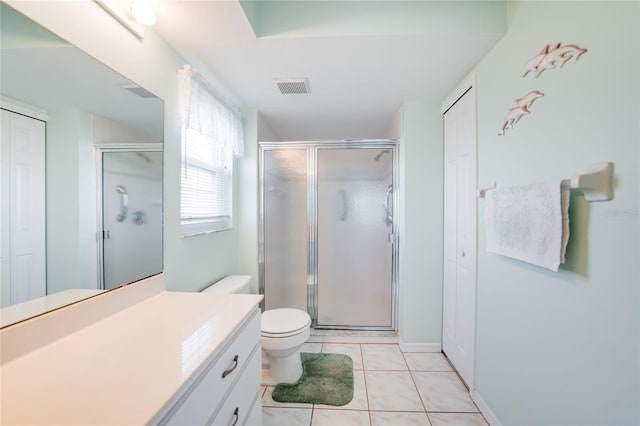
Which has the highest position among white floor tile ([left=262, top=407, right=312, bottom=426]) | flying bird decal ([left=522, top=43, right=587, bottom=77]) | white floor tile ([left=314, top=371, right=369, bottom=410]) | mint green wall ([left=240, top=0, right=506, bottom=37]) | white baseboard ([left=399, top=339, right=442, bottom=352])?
mint green wall ([left=240, top=0, right=506, bottom=37])

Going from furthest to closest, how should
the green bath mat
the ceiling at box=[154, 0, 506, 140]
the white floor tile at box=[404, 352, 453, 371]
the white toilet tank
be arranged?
the white floor tile at box=[404, 352, 453, 371] → the white toilet tank → the green bath mat → the ceiling at box=[154, 0, 506, 140]

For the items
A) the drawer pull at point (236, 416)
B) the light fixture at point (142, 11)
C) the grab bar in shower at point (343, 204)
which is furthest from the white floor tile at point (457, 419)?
the light fixture at point (142, 11)

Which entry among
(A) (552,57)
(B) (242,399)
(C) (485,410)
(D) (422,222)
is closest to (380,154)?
(D) (422,222)

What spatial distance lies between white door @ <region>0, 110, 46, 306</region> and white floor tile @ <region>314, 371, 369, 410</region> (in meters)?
1.62

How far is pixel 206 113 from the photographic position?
1685 millimetres

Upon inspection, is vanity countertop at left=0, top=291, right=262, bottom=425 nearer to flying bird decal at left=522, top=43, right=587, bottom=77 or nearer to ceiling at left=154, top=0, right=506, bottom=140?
ceiling at left=154, top=0, right=506, bottom=140

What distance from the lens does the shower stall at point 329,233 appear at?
254 centimetres

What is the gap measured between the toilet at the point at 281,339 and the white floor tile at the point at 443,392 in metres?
0.91

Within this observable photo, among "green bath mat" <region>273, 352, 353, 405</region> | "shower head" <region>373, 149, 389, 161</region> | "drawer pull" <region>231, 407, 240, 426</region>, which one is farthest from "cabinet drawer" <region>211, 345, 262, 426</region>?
"shower head" <region>373, 149, 389, 161</region>

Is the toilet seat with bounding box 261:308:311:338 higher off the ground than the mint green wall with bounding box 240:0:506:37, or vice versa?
the mint green wall with bounding box 240:0:506:37

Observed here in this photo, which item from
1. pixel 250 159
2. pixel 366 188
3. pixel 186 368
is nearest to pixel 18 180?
pixel 186 368

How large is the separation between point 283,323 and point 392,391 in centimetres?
91

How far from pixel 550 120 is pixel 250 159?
2.13 metres

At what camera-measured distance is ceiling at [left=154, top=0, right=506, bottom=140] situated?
1.29 meters
